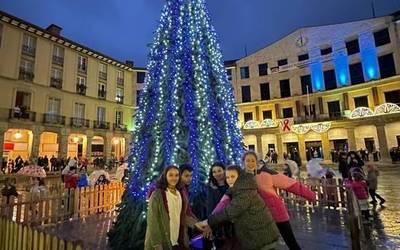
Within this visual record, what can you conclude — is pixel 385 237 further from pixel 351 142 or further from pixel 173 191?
pixel 351 142

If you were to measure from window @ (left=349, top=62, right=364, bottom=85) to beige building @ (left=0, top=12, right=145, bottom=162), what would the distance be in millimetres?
29378

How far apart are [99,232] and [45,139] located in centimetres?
2613

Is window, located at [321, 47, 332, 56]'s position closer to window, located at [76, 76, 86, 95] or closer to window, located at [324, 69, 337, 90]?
window, located at [324, 69, 337, 90]

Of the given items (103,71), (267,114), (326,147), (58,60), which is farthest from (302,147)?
(58,60)

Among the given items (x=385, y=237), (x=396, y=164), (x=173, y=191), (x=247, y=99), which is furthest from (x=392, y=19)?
(x=173, y=191)

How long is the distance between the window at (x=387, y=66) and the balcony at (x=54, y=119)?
34.8 meters

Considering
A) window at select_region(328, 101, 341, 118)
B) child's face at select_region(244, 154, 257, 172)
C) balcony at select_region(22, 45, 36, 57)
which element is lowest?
child's face at select_region(244, 154, 257, 172)

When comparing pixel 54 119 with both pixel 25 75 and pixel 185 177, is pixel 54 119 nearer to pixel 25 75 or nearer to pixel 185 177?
pixel 25 75

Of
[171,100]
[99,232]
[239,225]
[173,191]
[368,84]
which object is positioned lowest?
Result: [99,232]

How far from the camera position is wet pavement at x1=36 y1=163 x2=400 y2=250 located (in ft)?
16.3

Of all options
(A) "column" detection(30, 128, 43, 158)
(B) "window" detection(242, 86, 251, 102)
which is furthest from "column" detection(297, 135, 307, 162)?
(A) "column" detection(30, 128, 43, 158)

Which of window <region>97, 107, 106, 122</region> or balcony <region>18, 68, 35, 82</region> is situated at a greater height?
balcony <region>18, 68, 35, 82</region>

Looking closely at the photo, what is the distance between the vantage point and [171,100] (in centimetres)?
509

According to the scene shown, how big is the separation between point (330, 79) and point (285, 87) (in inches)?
217
